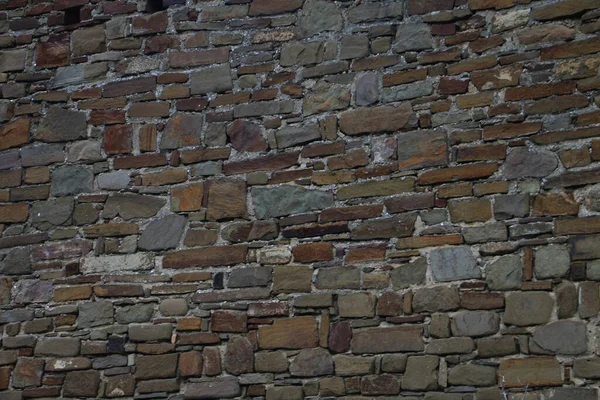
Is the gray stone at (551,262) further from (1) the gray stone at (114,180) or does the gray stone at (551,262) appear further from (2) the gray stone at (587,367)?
(1) the gray stone at (114,180)

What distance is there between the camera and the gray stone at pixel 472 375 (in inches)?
152

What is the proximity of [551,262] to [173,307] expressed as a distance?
1.78m

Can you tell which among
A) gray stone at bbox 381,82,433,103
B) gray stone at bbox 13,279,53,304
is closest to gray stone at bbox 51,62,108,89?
gray stone at bbox 13,279,53,304

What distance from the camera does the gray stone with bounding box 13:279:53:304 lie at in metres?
4.58

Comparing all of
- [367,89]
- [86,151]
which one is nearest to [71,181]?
[86,151]

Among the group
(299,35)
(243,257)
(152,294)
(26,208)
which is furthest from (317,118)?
(26,208)

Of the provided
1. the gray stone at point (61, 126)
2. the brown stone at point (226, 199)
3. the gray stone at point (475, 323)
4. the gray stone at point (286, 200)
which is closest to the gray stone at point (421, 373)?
the gray stone at point (475, 323)

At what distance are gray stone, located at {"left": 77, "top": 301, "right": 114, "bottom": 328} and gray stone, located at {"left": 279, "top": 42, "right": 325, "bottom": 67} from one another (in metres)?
1.51

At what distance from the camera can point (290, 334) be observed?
4.18 meters

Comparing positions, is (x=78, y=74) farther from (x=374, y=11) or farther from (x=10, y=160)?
(x=374, y=11)

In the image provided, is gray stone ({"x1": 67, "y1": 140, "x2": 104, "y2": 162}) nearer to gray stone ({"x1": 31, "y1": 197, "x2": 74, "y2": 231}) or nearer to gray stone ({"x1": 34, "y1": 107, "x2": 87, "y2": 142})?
gray stone ({"x1": 34, "y1": 107, "x2": 87, "y2": 142})

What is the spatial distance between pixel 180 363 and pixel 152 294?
37cm

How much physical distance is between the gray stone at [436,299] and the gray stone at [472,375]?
0.88ft

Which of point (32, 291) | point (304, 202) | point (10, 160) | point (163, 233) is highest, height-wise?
point (10, 160)
